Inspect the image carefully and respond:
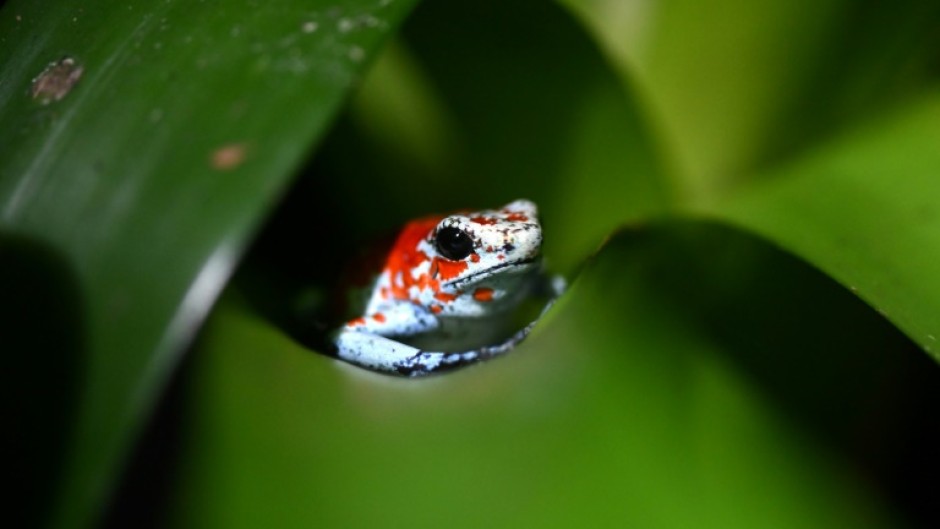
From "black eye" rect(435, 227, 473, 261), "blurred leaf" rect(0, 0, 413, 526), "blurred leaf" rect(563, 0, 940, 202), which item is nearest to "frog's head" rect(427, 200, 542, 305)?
"black eye" rect(435, 227, 473, 261)

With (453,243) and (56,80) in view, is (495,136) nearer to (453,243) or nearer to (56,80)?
(453,243)

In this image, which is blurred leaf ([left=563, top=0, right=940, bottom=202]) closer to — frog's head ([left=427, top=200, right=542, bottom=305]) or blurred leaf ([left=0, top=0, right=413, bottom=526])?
frog's head ([left=427, top=200, right=542, bottom=305])

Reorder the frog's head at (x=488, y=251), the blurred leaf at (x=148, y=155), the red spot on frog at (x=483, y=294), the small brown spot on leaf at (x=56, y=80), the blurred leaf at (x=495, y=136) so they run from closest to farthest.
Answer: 1. the blurred leaf at (x=148, y=155)
2. the small brown spot on leaf at (x=56, y=80)
3. the blurred leaf at (x=495, y=136)
4. the frog's head at (x=488, y=251)
5. the red spot on frog at (x=483, y=294)

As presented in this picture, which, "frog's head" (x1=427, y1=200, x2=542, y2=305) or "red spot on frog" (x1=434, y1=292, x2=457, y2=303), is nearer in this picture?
"frog's head" (x1=427, y1=200, x2=542, y2=305)

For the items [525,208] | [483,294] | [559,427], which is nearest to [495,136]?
[525,208]

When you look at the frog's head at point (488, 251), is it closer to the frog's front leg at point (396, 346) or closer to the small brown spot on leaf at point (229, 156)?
the frog's front leg at point (396, 346)

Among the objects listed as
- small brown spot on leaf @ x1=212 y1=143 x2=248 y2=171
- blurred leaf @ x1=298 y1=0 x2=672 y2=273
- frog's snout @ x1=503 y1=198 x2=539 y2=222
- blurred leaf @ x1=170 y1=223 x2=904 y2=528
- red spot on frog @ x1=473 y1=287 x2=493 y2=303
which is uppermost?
blurred leaf @ x1=298 y1=0 x2=672 y2=273

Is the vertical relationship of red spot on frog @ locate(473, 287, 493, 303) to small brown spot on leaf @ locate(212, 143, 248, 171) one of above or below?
below

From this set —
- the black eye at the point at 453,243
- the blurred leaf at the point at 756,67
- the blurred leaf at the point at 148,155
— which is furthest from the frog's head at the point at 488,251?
the blurred leaf at the point at 148,155
